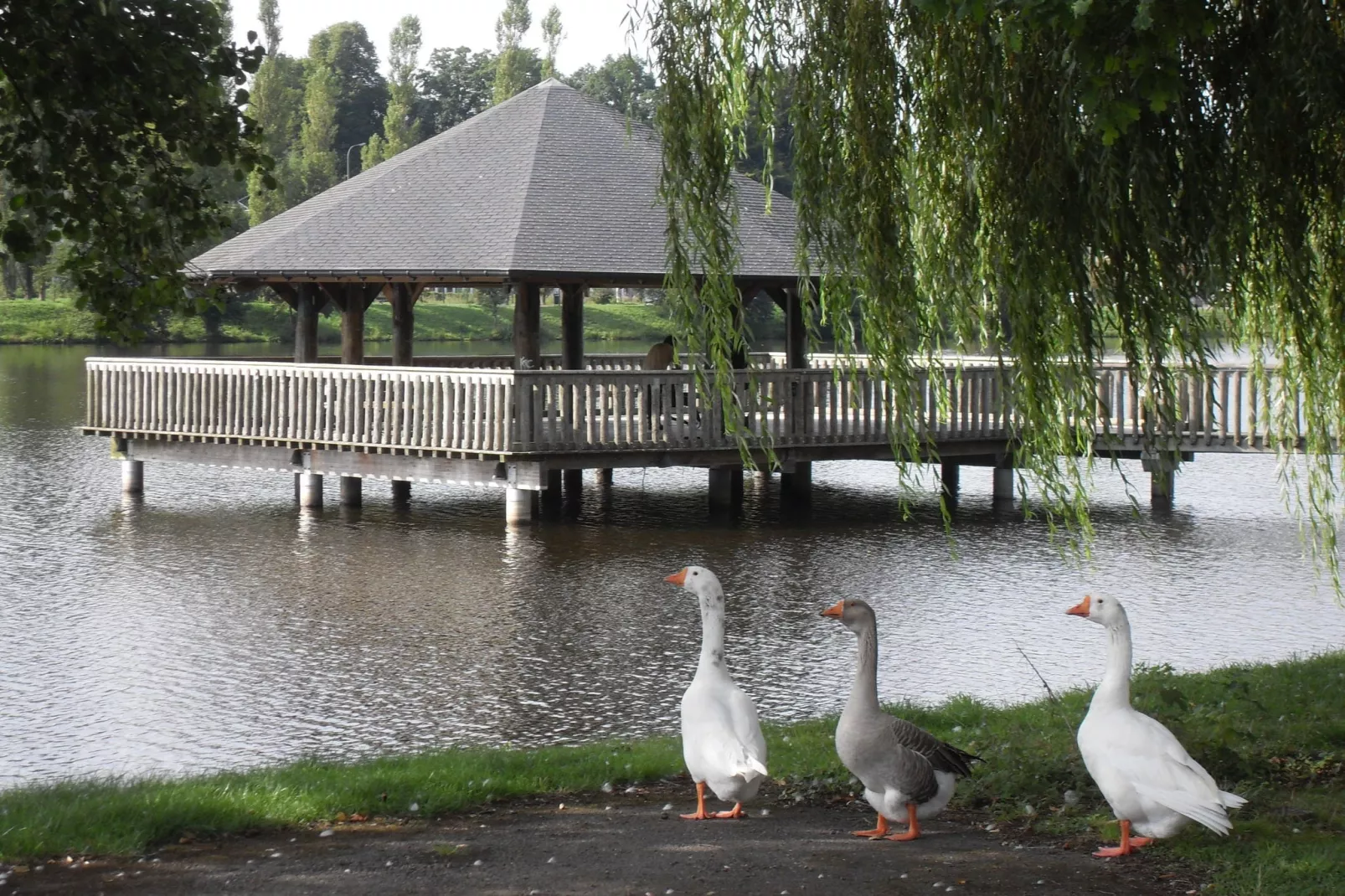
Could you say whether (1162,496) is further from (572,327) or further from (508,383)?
(508,383)

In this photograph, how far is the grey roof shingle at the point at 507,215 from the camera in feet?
81.8

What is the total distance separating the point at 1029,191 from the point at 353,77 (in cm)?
11503

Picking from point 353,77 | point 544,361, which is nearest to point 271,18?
point 353,77

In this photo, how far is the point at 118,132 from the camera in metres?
9.12

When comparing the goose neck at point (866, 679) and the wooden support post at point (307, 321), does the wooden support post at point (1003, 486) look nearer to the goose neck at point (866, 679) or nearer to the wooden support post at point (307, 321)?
the wooden support post at point (307, 321)

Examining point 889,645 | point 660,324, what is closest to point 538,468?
point 889,645

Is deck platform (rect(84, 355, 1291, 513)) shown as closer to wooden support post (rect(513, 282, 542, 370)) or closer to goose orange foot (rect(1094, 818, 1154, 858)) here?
wooden support post (rect(513, 282, 542, 370))

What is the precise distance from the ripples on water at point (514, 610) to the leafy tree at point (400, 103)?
164 feet

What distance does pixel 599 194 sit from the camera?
2725cm

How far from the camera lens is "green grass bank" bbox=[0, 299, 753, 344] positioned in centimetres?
7856

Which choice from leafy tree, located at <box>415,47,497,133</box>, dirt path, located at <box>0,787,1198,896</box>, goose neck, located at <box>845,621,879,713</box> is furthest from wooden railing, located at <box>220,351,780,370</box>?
leafy tree, located at <box>415,47,497,133</box>

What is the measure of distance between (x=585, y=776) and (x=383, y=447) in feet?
50.2

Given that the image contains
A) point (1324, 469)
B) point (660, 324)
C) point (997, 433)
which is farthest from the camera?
point (660, 324)

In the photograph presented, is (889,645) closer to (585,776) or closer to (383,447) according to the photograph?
(585,776)
